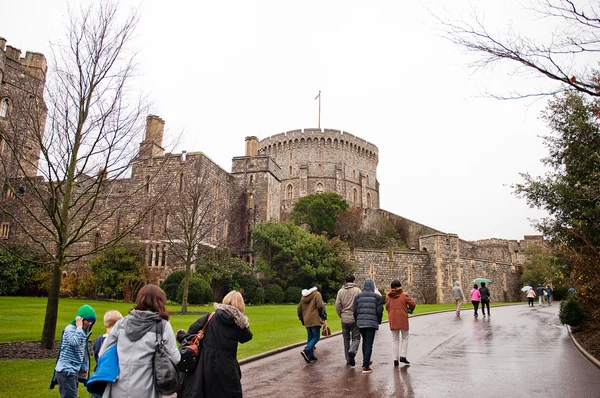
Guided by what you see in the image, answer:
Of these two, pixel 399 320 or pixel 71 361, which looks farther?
pixel 399 320

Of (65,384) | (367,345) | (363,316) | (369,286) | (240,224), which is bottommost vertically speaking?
(65,384)

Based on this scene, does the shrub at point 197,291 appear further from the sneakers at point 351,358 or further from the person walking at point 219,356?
the person walking at point 219,356

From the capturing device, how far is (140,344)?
4172 mm

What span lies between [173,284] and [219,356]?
948 inches

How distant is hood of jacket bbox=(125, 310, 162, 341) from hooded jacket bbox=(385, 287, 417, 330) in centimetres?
618

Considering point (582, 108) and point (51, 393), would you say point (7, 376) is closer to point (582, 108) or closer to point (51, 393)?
point (51, 393)

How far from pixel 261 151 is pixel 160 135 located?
54.8 m

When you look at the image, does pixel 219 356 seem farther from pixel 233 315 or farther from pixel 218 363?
pixel 233 315

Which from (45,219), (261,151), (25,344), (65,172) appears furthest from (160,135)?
(261,151)

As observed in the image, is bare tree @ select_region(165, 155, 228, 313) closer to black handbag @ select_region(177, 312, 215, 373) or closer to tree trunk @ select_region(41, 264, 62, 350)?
tree trunk @ select_region(41, 264, 62, 350)

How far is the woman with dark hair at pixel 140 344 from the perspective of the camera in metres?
4.09

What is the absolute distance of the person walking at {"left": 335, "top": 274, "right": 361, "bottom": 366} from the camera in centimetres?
926

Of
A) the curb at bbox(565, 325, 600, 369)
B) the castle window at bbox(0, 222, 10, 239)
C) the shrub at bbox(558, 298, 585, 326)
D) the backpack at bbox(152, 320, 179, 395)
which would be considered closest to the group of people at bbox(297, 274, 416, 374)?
the curb at bbox(565, 325, 600, 369)

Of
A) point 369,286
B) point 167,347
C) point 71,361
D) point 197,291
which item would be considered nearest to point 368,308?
point 369,286
